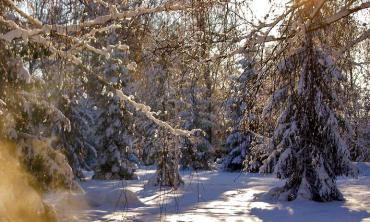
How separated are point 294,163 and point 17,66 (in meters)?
11.1

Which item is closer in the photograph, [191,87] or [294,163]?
[191,87]

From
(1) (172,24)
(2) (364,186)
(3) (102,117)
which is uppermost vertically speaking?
(3) (102,117)

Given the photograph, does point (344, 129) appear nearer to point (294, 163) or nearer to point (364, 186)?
point (294, 163)

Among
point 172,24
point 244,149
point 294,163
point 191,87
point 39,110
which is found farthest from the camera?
point 244,149

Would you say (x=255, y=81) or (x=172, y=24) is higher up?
(x=172, y=24)

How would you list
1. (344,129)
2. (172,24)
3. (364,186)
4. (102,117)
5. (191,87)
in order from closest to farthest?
1. (172,24)
2. (191,87)
3. (344,129)
4. (364,186)
5. (102,117)

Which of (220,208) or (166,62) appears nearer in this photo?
(166,62)

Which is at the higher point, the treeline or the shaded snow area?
the treeline

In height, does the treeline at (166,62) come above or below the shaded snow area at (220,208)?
above

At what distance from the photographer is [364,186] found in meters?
22.5

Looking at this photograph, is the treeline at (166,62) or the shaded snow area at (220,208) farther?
the shaded snow area at (220,208)

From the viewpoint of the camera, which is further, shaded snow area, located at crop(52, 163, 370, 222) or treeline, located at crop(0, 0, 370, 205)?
shaded snow area, located at crop(52, 163, 370, 222)

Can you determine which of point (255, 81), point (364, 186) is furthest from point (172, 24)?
point (364, 186)

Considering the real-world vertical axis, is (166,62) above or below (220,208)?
above
